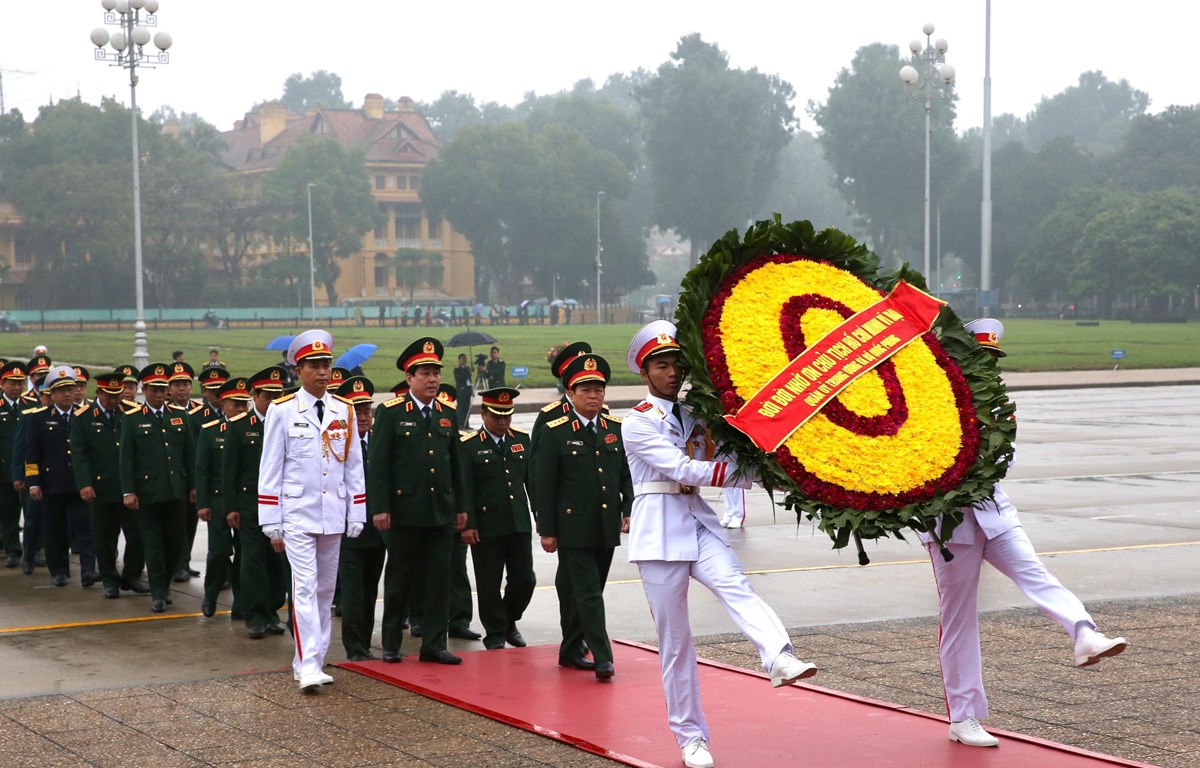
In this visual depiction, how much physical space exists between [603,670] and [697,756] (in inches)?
74.3

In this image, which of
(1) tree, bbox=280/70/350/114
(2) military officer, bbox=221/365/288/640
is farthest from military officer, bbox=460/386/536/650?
(1) tree, bbox=280/70/350/114

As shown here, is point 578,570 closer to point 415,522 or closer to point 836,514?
point 415,522

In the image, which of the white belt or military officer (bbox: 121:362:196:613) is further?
military officer (bbox: 121:362:196:613)

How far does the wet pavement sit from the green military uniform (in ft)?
1.30

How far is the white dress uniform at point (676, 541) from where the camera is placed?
6.40m

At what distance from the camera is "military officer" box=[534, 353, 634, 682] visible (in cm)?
842

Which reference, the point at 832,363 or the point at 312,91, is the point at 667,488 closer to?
the point at 832,363

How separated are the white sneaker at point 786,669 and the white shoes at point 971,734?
106 centimetres

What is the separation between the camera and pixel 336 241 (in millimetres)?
96750

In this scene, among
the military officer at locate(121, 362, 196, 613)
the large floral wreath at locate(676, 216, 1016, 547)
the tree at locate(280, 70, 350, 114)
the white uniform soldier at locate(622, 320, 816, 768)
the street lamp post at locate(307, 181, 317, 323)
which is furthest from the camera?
the tree at locate(280, 70, 350, 114)

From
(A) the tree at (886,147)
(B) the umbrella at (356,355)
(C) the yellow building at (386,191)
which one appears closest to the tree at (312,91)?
(C) the yellow building at (386,191)

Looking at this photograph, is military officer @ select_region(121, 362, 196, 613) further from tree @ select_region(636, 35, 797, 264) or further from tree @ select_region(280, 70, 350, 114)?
tree @ select_region(280, 70, 350, 114)

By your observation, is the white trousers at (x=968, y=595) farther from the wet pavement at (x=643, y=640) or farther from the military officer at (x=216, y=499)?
the military officer at (x=216, y=499)

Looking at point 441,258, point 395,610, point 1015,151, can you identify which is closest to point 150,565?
point 395,610
